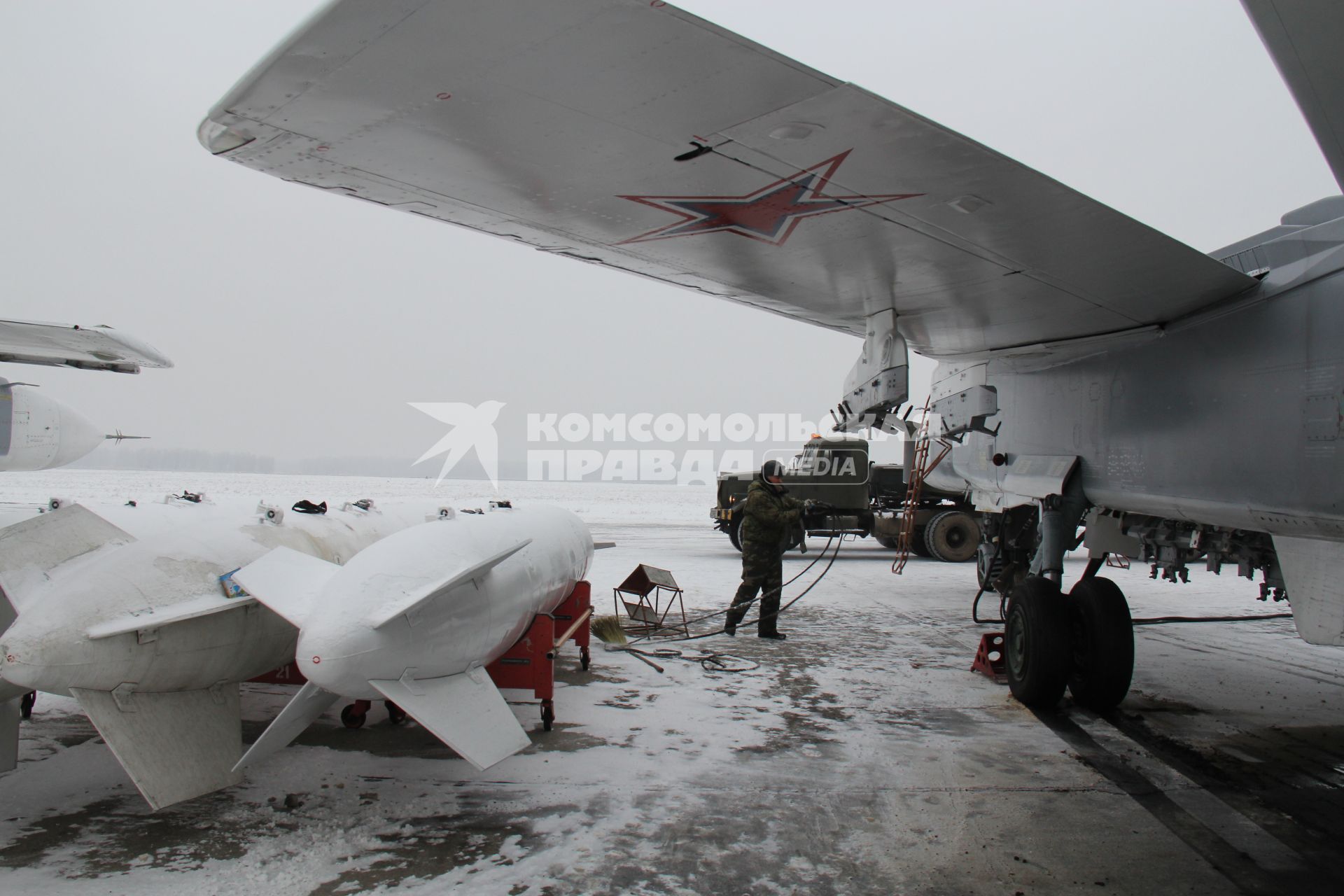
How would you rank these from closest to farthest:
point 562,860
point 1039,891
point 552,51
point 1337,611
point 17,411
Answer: point 552,51 < point 1039,891 < point 562,860 < point 1337,611 < point 17,411

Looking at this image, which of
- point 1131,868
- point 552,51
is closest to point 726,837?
point 1131,868

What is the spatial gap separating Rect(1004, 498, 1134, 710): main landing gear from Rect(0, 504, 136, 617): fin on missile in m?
5.50

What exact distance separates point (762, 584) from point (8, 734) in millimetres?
5756

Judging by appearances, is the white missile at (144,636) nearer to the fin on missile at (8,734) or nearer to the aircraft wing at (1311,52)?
the fin on missile at (8,734)

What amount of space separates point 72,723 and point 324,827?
8.37ft

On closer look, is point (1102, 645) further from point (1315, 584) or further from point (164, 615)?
point (164, 615)

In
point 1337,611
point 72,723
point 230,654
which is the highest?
point 1337,611

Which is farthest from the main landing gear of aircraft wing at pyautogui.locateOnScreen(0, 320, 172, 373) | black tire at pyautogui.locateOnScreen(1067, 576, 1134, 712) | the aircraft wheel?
Result: aircraft wing at pyautogui.locateOnScreen(0, 320, 172, 373)

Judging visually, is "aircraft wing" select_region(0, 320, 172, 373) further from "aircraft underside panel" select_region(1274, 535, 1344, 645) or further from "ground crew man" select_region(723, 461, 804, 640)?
"aircraft underside panel" select_region(1274, 535, 1344, 645)

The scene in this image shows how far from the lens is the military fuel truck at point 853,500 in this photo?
49.5ft

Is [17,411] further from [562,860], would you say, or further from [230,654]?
[562,860]

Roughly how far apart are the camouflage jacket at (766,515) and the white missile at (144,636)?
14.6ft

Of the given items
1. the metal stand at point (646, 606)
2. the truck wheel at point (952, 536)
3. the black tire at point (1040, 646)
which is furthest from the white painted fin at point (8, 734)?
the truck wheel at point (952, 536)

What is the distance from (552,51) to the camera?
220 cm
